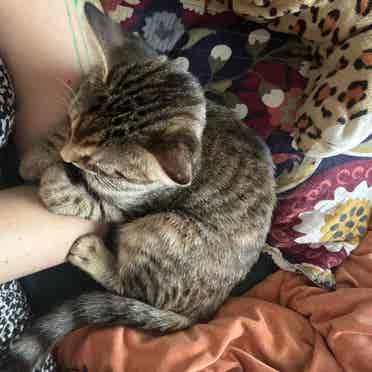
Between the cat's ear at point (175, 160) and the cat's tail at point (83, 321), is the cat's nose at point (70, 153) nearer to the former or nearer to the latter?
the cat's ear at point (175, 160)

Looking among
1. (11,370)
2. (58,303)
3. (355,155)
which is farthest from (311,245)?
(11,370)

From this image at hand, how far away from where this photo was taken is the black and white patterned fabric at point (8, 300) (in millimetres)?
846

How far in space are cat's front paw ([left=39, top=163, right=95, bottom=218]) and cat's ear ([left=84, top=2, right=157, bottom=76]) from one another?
253mm

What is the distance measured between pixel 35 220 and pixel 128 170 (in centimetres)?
25

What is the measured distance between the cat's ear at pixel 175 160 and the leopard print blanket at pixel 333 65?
305mm

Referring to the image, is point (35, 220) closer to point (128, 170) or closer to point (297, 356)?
point (128, 170)

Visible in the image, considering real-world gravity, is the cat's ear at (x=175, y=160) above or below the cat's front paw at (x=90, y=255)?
above

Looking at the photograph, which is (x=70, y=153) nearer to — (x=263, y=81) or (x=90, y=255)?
(x=90, y=255)

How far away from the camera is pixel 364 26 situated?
80 cm

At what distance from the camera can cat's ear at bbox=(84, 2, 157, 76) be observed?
2.69 feet

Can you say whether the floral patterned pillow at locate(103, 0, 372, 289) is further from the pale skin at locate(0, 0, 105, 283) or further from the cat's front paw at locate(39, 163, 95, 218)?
the cat's front paw at locate(39, 163, 95, 218)

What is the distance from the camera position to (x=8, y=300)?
0.91m

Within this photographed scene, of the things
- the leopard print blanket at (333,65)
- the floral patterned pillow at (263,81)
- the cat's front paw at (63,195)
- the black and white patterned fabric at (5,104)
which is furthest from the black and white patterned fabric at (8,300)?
the leopard print blanket at (333,65)

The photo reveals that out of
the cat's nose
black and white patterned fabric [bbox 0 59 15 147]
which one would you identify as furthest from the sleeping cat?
black and white patterned fabric [bbox 0 59 15 147]
